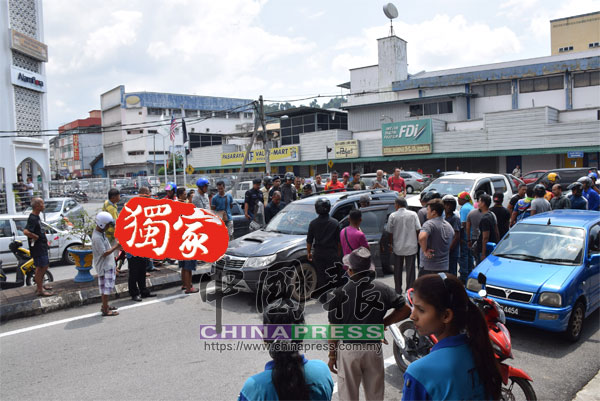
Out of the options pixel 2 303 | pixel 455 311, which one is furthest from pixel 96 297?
pixel 455 311

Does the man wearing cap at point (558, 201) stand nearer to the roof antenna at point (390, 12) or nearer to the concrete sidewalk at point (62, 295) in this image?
the concrete sidewalk at point (62, 295)

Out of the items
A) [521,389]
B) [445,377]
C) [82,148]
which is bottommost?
[521,389]

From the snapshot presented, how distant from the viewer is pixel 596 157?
30.4 meters

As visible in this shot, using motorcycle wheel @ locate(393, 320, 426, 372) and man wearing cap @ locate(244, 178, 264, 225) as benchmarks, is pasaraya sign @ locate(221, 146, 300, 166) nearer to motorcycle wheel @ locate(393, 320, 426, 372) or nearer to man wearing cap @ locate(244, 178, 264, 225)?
man wearing cap @ locate(244, 178, 264, 225)

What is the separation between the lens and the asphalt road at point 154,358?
4551 mm

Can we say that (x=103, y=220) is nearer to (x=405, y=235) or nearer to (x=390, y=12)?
(x=405, y=235)

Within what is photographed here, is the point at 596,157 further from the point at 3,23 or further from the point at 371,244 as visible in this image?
the point at 3,23

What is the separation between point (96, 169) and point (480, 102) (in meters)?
77.8

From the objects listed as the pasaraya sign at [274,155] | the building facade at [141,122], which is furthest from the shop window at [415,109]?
the building facade at [141,122]

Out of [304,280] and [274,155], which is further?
[274,155]

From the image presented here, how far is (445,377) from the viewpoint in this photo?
1.78m

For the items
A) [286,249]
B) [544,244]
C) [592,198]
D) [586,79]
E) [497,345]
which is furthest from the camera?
[586,79]

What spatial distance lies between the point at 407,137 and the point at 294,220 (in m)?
31.0

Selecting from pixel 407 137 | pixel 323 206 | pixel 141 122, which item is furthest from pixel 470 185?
pixel 141 122
